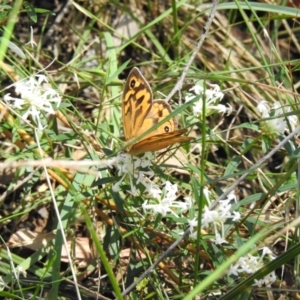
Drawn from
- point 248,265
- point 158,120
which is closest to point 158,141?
point 158,120

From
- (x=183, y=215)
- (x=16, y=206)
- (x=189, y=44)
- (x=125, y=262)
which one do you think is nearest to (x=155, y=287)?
(x=183, y=215)

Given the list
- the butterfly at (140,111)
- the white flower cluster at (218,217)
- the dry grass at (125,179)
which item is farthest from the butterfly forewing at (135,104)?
the white flower cluster at (218,217)

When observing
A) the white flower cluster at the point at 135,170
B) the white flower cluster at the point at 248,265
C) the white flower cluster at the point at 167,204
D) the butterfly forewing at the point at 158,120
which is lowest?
the white flower cluster at the point at 248,265

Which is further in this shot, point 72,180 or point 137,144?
point 72,180

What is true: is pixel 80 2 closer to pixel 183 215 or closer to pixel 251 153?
pixel 251 153

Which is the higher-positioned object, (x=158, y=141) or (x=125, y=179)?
(x=158, y=141)

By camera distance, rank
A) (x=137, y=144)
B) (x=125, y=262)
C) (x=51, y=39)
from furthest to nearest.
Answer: (x=51, y=39) < (x=125, y=262) < (x=137, y=144)

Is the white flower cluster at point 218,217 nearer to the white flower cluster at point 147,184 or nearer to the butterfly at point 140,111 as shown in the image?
the white flower cluster at point 147,184

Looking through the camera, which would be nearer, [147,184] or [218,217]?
[218,217]

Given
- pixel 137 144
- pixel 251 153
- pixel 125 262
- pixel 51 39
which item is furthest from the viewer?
pixel 51 39

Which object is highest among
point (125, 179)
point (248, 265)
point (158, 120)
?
point (158, 120)

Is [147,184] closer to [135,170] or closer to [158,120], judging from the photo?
[135,170]
